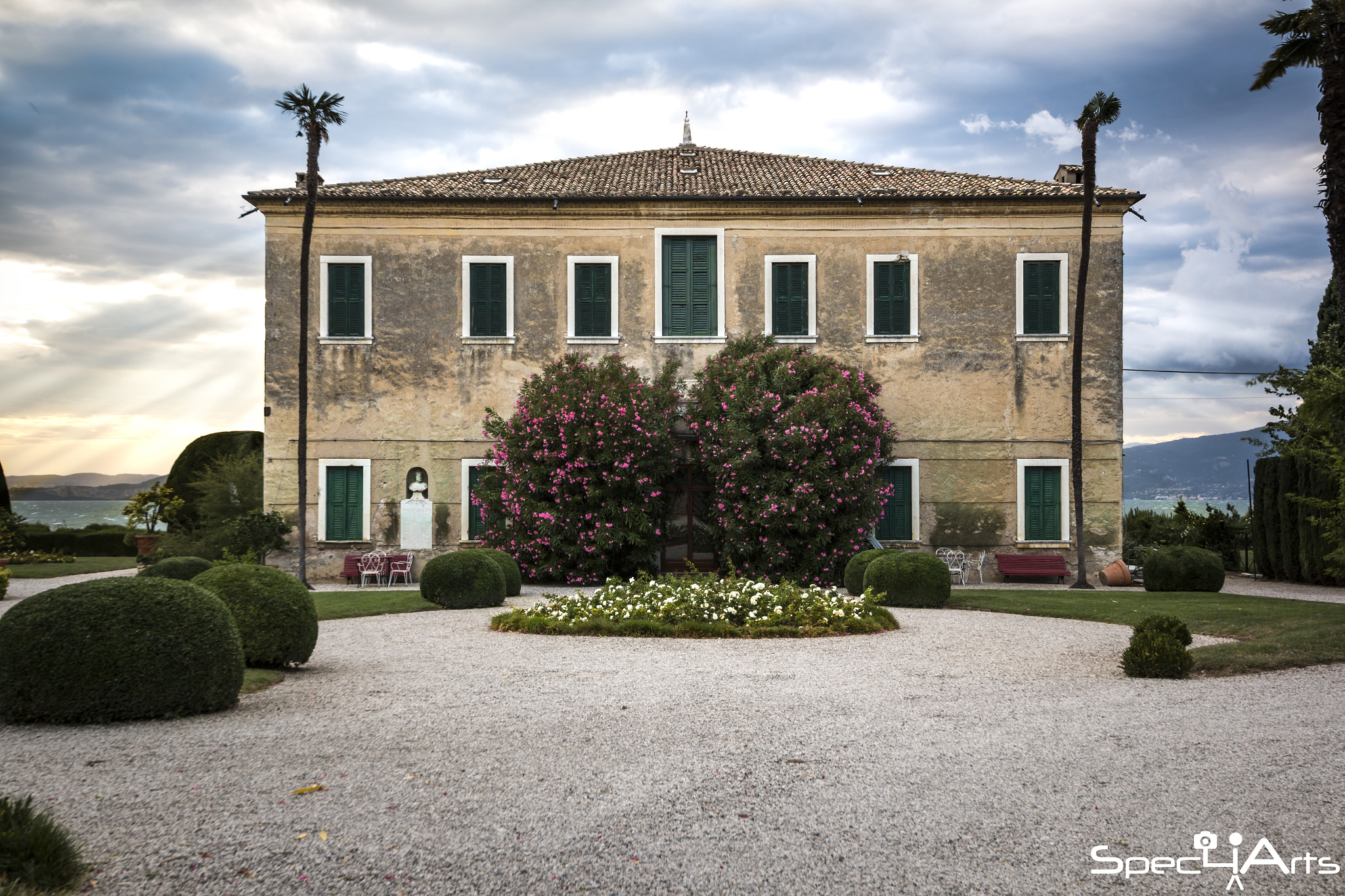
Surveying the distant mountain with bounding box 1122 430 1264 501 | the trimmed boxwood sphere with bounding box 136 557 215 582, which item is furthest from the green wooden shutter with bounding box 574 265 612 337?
the distant mountain with bounding box 1122 430 1264 501

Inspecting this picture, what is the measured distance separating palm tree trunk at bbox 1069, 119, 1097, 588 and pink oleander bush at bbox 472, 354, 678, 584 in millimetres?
8025

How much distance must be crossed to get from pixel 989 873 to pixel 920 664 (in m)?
5.36

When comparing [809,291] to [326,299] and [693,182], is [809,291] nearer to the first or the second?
[693,182]

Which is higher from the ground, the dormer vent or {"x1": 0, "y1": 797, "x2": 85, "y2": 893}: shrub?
the dormer vent

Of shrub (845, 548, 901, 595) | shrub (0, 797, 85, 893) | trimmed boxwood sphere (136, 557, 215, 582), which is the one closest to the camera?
shrub (0, 797, 85, 893)

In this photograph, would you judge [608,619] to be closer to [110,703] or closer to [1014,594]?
→ [110,703]

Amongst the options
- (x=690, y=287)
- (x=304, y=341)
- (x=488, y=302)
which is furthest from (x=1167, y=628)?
(x=304, y=341)

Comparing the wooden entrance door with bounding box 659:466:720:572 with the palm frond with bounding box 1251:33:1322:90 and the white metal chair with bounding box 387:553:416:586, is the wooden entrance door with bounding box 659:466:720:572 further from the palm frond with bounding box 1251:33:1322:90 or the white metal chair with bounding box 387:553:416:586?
the palm frond with bounding box 1251:33:1322:90

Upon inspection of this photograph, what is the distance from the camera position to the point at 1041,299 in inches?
808

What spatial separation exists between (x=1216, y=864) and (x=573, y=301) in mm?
17779

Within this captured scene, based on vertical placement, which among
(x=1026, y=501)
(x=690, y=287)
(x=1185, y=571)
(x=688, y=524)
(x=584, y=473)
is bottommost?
(x=1185, y=571)

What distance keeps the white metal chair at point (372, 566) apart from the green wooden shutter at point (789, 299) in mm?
9410

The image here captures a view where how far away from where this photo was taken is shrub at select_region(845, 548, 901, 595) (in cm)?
1577

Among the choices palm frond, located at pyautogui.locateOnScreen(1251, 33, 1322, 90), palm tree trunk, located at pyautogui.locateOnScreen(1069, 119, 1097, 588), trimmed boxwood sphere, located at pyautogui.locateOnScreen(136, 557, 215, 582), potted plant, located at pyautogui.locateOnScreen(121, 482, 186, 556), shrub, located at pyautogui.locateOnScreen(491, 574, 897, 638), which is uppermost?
palm frond, located at pyautogui.locateOnScreen(1251, 33, 1322, 90)
